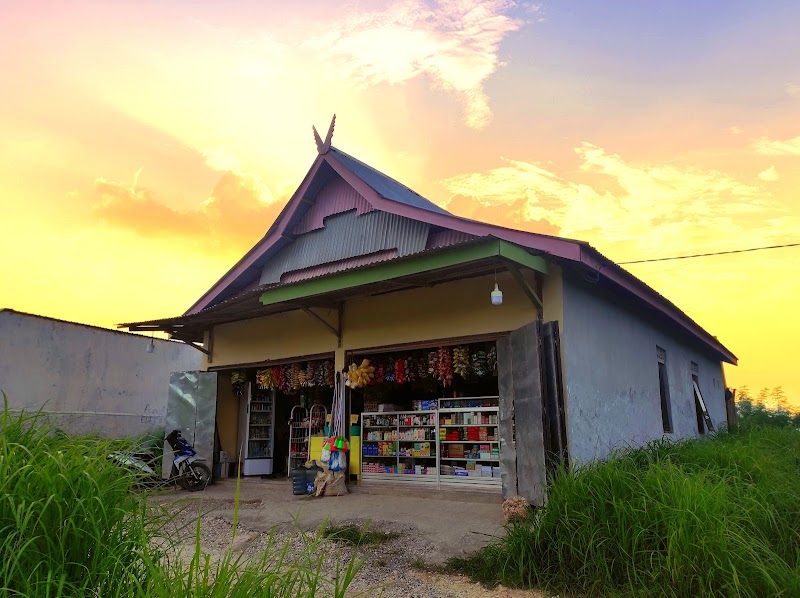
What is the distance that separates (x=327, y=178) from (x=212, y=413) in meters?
5.71

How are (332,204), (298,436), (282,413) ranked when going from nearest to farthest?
(332,204) → (298,436) → (282,413)

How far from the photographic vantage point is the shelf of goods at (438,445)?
393 inches

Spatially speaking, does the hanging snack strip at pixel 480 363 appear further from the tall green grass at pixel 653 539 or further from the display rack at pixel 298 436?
the display rack at pixel 298 436

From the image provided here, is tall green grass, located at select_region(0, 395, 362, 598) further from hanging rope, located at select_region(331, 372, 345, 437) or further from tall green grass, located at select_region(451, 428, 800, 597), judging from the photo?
hanging rope, located at select_region(331, 372, 345, 437)

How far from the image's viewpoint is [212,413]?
13.3 meters

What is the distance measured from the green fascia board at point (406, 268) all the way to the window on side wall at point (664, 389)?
5.87 metres

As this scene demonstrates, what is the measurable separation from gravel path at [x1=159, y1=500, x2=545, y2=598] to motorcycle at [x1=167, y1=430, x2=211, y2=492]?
3563 millimetres

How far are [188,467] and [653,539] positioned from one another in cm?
960

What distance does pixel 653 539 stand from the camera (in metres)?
5.42

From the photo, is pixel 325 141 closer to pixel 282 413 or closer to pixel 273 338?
pixel 273 338

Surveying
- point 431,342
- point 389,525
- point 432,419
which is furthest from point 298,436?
point 389,525

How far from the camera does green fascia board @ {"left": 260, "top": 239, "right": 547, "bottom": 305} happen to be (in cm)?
752

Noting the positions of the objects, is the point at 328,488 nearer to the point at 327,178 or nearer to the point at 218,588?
the point at 327,178

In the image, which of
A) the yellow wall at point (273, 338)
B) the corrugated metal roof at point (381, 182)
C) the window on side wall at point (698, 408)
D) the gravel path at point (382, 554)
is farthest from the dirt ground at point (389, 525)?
the window on side wall at point (698, 408)
